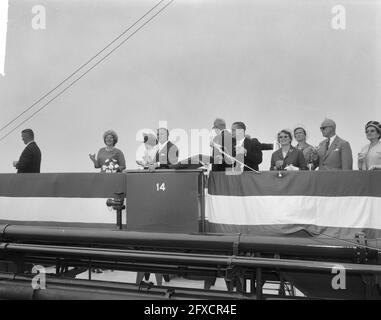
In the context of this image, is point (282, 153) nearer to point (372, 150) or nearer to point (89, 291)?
point (372, 150)

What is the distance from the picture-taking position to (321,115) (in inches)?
245

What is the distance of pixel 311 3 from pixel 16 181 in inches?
212

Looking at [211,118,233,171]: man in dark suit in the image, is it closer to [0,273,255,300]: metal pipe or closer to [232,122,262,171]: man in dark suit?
[232,122,262,171]: man in dark suit

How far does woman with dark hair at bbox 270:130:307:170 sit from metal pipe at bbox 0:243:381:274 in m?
1.47

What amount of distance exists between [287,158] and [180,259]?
72.2 inches

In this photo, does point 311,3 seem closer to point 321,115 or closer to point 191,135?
point 321,115

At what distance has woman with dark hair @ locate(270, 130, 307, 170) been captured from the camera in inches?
153

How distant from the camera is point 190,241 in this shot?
2908 millimetres

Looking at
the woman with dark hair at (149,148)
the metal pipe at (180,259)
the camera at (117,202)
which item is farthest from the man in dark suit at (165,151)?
the metal pipe at (180,259)

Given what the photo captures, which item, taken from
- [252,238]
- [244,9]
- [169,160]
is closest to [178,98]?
[244,9]

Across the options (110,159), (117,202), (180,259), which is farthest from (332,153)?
(110,159)

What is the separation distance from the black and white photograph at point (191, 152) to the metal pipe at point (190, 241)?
0.01 meters

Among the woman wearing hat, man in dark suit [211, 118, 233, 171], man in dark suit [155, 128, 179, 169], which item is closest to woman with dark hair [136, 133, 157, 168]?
man in dark suit [155, 128, 179, 169]
